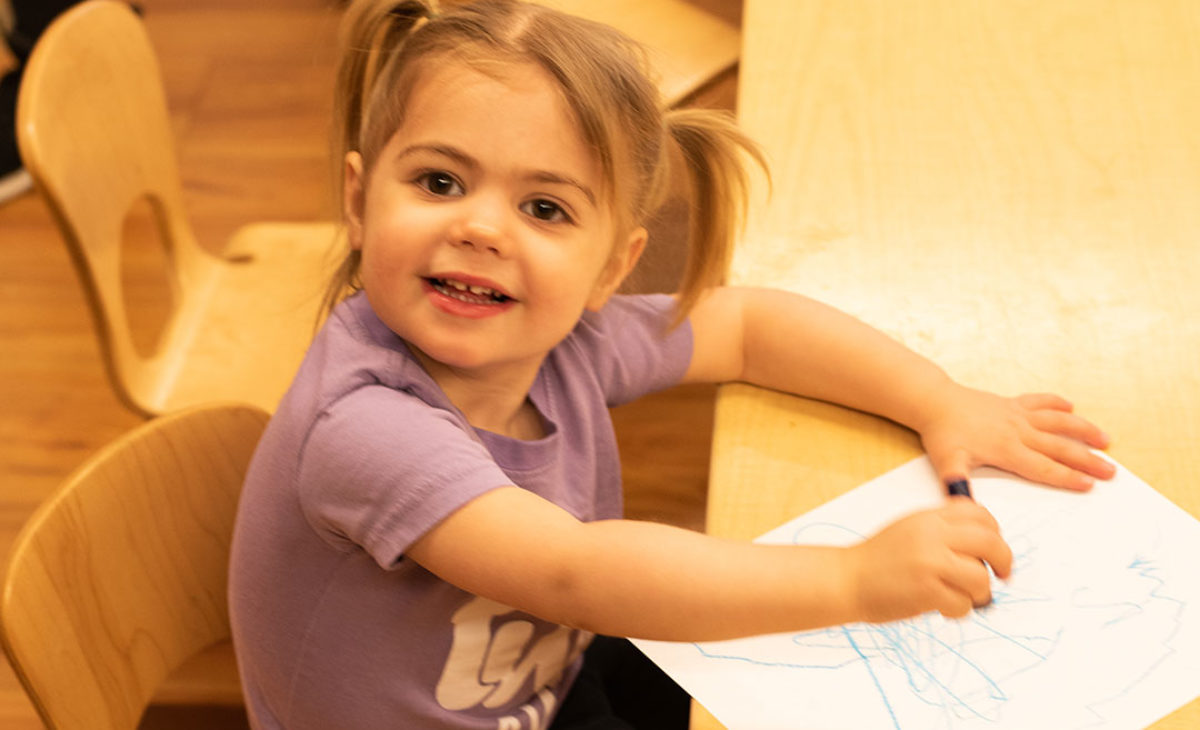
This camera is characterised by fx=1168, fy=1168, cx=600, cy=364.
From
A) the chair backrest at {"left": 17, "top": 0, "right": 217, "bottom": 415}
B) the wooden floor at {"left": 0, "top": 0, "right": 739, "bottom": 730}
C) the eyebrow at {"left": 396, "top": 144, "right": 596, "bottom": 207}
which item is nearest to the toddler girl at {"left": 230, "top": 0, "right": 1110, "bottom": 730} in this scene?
the eyebrow at {"left": 396, "top": 144, "right": 596, "bottom": 207}

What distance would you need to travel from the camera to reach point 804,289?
85 cm

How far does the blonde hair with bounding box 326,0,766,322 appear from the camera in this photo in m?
0.69

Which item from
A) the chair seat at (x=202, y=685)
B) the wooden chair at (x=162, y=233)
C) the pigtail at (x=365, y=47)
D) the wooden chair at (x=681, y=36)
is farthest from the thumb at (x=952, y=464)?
the wooden chair at (x=681, y=36)

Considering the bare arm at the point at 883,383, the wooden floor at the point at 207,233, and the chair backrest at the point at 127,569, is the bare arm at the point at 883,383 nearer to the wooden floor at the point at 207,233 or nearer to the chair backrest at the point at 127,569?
the chair backrest at the point at 127,569

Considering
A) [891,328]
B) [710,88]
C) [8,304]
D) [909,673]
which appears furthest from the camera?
[8,304]

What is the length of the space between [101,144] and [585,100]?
65 centimetres

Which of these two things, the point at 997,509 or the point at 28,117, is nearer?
the point at 997,509

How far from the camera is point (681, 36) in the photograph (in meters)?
1.71

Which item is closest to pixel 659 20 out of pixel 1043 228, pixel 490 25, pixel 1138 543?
pixel 1043 228

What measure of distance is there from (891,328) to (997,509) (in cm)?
16

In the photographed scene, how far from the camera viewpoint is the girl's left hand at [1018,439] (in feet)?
2.39

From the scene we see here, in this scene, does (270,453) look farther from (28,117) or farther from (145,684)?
(28,117)

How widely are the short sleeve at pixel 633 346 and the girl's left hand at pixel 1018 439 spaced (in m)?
0.19

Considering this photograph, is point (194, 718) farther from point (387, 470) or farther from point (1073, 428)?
point (1073, 428)
